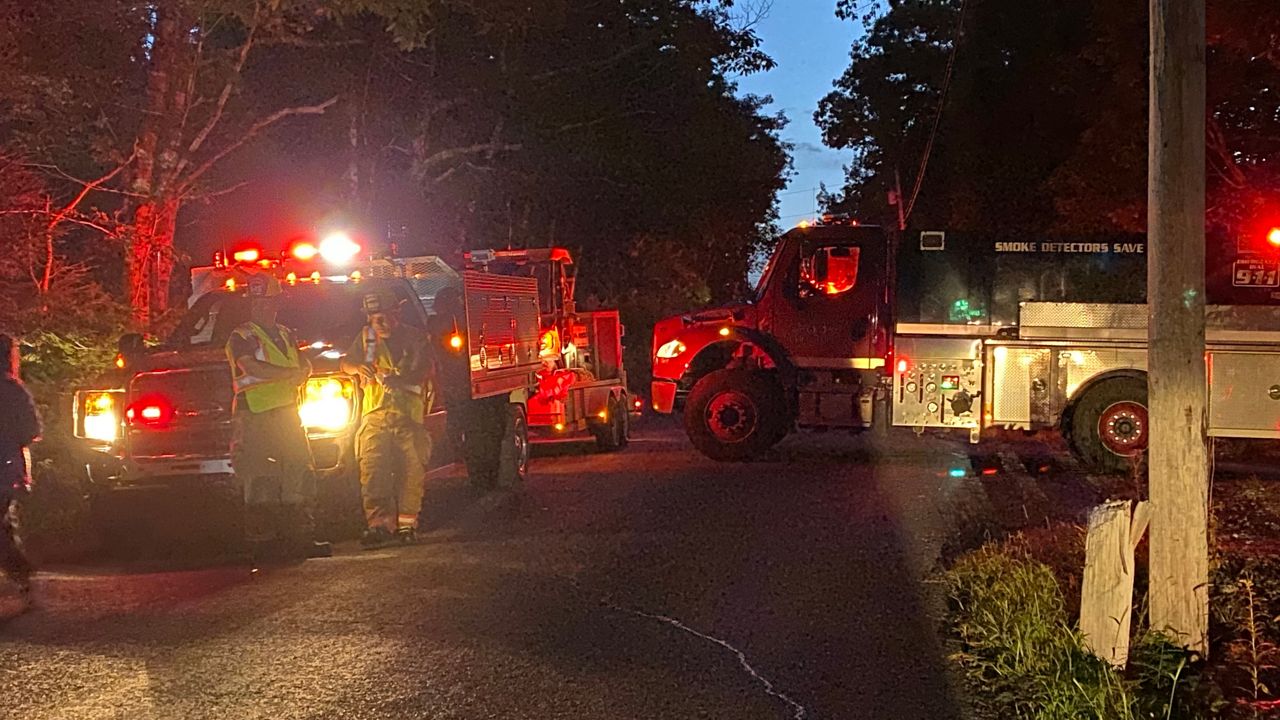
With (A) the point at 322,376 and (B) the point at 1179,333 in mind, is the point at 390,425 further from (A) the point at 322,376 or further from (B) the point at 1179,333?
(B) the point at 1179,333

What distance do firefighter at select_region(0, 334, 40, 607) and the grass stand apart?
551cm

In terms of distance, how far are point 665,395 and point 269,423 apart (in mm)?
7210

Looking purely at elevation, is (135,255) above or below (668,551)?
above

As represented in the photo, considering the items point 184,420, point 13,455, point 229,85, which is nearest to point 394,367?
point 184,420

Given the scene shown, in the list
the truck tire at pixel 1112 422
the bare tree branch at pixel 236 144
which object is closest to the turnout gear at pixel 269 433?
the bare tree branch at pixel 236 144

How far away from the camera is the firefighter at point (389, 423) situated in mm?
9820

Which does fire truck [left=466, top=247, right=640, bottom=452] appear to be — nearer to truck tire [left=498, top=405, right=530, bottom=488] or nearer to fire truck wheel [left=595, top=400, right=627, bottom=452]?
fire truck wheel [left=595, top=400, right=627, bottom=452]

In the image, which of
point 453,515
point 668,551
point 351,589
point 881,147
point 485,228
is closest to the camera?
point 351,589

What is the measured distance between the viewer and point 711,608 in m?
7.77

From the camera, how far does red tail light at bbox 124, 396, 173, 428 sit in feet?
30.1

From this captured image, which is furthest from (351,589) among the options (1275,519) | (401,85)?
(401,85)

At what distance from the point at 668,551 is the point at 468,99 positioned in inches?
606

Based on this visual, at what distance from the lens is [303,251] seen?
10.6 m

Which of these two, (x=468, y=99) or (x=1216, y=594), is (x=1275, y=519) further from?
(x=468, y=99)
